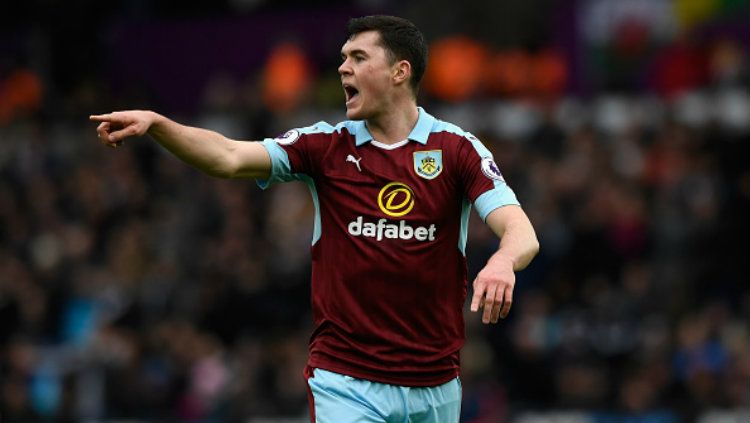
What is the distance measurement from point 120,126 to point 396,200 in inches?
52.7

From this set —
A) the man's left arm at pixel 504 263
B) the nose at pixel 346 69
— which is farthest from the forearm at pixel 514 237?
the nose at pixel 346 69

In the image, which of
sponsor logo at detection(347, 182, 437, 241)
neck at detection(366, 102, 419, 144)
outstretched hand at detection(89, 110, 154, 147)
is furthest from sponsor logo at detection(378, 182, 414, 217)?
outstretched hand at detection(89, 110, 154, 147)

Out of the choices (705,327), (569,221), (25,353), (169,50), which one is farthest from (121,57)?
(705,327)

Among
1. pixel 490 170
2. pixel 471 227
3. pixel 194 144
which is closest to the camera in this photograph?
pixel 194 144

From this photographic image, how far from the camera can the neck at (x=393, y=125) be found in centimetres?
783

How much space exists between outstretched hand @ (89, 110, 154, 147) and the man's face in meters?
1.03

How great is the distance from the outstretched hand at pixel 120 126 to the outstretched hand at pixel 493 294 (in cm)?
161

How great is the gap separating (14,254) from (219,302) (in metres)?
3.15

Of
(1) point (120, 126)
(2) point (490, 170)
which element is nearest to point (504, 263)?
(2) point (490, 170)

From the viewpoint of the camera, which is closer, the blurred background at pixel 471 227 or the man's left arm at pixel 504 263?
the man's left arm at pixel 504 263

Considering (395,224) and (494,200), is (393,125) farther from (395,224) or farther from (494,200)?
(494,200)

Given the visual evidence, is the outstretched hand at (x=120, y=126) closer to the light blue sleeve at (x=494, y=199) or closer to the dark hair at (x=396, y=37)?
the dark hair at (x=396, y=37)

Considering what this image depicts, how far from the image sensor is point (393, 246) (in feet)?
25.2

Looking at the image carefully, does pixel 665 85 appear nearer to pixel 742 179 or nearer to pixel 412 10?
pixel 742 179
